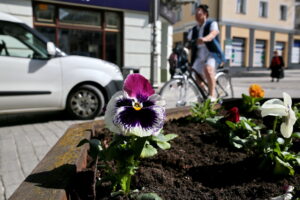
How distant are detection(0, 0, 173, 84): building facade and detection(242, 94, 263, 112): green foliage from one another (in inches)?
317

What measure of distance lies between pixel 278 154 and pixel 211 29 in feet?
13.2

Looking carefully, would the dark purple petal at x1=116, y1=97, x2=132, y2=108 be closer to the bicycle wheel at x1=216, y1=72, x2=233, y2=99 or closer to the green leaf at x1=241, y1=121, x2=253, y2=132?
the green leaf at x1=241, y1=121, x2=253, y2=132

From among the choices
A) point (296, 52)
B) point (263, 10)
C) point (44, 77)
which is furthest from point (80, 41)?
point (296, 52)

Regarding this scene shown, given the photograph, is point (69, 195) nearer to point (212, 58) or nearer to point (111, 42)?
point (212, 58)

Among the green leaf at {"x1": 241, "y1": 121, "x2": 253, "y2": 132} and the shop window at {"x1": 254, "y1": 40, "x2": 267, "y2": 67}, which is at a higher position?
the shop window at {"x1": 254, "y1": 40, "x2": 267, "y2": 67}

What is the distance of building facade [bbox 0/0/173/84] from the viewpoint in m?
10.6

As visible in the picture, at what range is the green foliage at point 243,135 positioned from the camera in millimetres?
1578

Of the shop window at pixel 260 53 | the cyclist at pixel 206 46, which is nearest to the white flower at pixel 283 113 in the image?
the cyclist at pixel 206 46

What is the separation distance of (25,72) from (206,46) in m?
3.07

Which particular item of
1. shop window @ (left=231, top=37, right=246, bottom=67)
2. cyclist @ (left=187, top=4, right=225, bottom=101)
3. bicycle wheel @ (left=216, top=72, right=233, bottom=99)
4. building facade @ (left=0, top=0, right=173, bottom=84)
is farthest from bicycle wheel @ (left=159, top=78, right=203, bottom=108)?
shop window @ (left=231, top=37, right=246, bottom=67)

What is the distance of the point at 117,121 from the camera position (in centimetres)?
105

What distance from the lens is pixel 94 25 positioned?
1164 centimetres

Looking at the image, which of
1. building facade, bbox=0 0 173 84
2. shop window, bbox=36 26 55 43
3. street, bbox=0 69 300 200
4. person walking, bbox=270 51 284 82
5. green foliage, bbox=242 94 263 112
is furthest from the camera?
person walking, bbox=270 51 284 82

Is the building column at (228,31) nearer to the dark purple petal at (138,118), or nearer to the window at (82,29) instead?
the window at (82,29)
